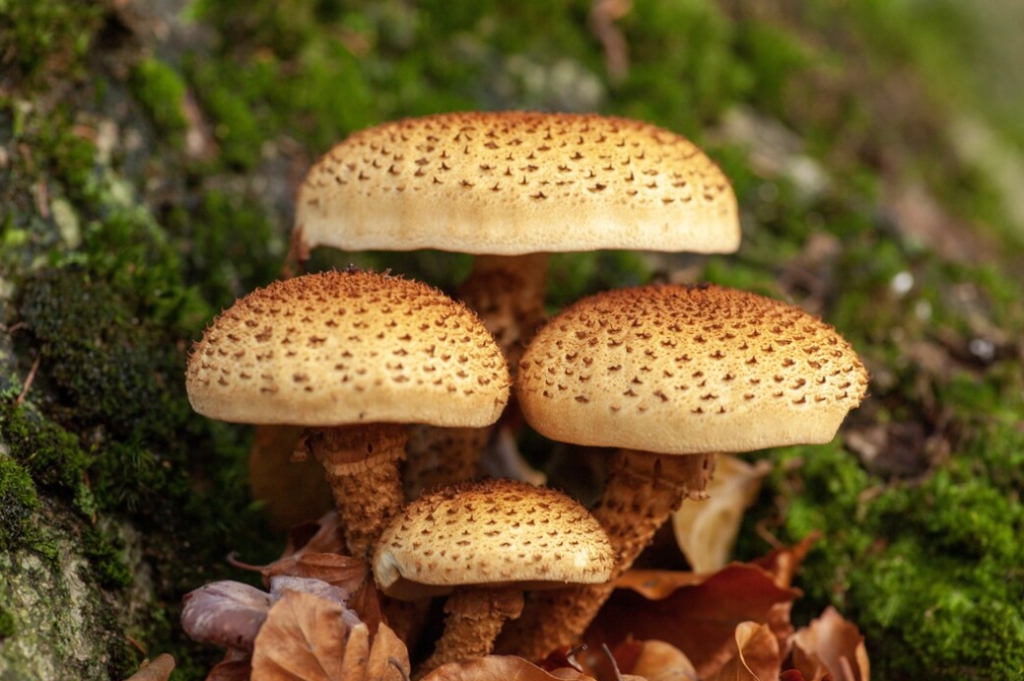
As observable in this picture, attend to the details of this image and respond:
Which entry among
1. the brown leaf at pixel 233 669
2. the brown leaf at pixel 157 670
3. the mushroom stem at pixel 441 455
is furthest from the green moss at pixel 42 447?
the mushroom stem at pixel 441 455

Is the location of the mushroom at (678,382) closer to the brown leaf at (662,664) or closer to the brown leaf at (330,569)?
the brown leaf at (662,664)

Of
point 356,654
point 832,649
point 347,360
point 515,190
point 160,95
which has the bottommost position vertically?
point 832,649

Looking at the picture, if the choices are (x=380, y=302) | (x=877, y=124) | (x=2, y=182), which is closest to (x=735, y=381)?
(x=380, y=302)

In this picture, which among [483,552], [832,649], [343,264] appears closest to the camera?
[483,552]

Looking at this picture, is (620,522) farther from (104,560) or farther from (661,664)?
(104,560)

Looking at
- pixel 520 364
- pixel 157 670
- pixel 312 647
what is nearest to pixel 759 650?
pixel 520 364

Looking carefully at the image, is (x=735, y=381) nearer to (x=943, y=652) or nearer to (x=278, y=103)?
(x=943, y=652)

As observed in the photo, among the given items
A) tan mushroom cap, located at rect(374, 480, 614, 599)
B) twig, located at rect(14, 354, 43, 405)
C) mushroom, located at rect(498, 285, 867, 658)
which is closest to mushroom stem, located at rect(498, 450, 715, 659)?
mushroom, located at rect(498, 285, 867, 658)

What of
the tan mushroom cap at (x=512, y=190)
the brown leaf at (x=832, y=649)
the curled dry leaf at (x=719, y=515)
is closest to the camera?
the tan mushroom cap at (x=512, y=190)
